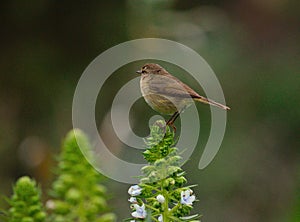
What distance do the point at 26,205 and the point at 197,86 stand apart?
4.45 metres

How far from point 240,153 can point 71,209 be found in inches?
171

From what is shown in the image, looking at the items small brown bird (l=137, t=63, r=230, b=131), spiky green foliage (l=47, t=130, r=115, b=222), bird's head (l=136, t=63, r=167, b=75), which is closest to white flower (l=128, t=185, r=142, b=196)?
spiky green foliage (l=47, t=130, r=115, b=222)

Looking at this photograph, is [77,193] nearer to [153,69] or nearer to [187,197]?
[187,197]

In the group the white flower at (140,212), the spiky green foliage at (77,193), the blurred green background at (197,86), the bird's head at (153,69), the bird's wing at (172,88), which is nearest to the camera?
the spiky green foliage at (77,193)

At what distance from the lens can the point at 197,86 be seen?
554 cm

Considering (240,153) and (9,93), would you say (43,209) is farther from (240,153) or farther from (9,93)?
(9,93)

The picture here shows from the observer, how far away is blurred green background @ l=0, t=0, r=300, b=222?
5078 millimetres

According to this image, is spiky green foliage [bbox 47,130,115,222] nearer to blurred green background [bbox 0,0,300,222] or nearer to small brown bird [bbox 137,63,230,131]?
small brown bird [bbox 137,63,230,131]

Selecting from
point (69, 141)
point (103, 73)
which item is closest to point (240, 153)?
point (103, 73)

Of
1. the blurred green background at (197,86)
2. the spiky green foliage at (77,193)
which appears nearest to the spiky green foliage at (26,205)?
the spiky green foliage at (77,193)

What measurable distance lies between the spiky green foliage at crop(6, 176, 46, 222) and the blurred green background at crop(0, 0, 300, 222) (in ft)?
11.8

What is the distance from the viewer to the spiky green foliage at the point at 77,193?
108 centimetres

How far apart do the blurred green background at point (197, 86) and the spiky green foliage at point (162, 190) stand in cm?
350

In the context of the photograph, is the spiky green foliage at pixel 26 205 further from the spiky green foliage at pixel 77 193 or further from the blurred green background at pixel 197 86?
the blurred green background at pixel 197 86
